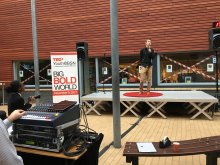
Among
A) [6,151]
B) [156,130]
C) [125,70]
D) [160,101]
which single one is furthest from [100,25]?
[6,151]

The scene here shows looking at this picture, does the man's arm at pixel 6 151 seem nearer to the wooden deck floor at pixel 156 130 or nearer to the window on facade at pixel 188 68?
the wooden deck floor at pixel 156 130

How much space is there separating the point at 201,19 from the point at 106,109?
4160 millimetres

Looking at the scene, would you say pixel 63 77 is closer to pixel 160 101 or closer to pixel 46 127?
pixel 160 101

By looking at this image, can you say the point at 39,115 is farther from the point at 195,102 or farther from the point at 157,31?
the point at 157,31

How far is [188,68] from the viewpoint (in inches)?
327

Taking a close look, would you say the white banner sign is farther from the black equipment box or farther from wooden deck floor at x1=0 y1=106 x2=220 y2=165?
the black equipment box

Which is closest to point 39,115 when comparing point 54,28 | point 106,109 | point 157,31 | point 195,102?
point 195,102

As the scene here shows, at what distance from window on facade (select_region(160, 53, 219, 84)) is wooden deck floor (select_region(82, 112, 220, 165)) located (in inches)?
68.5

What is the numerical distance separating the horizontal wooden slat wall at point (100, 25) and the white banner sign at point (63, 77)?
13.7 feet

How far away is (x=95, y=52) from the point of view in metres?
9.12

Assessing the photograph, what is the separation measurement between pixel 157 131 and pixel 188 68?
3835 mm

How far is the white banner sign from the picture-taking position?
4812 millimetres

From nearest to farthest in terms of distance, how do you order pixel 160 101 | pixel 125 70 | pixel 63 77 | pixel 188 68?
pixel 63 77 → pixel 160 101 → pixel 188 68 → pixel 125 70

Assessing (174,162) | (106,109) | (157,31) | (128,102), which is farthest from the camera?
(157,31)
